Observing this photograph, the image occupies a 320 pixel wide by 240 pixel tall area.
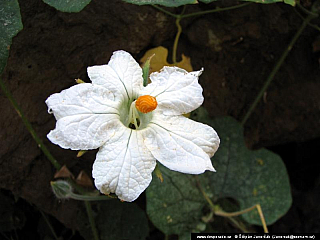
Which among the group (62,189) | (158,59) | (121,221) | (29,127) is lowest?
(121,221)

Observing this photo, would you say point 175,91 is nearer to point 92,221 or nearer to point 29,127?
point 29,127

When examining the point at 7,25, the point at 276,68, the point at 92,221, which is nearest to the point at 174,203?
the point at 92,221

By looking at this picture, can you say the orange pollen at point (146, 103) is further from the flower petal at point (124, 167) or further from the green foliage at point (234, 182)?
the green foliage at point (234, 182)

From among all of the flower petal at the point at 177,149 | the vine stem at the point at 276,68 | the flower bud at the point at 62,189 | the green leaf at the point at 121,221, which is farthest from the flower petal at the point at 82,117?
the vine stem at the point at 276,68

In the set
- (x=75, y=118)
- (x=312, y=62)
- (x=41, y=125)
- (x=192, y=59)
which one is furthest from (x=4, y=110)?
(x=312, y=62)

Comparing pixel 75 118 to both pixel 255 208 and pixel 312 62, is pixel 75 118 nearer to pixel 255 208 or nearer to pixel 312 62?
pixel 255 208
